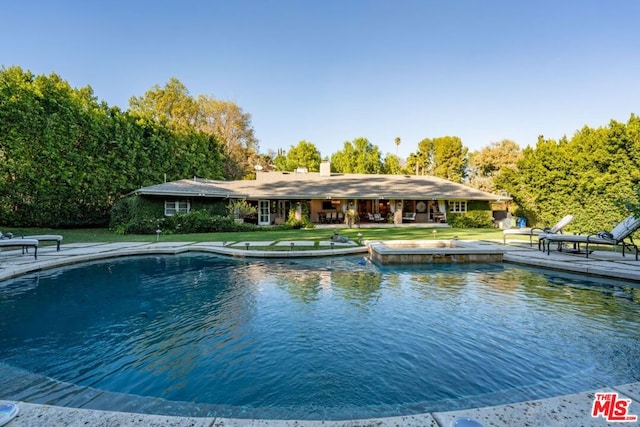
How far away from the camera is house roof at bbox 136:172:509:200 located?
20922mm

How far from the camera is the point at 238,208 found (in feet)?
70.0

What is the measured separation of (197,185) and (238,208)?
367 centimetres

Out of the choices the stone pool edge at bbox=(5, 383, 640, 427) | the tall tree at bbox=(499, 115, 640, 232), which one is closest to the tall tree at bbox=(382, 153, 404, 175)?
the tall tree at bbox=(499, 115, 640, 232)

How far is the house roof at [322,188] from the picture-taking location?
68.6ft

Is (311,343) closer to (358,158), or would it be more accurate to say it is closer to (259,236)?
(259,236)

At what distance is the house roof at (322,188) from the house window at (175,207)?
0.98m

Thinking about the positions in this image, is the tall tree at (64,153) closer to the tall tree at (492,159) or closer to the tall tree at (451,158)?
the tall tree at (451,158)

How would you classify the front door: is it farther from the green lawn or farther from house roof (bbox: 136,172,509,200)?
the green lawn

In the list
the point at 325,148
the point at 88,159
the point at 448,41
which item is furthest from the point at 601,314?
the point at 325,148

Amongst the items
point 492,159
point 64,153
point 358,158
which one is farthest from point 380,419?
point 492,159

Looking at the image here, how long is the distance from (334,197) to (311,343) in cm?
1795

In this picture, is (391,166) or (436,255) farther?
(391,166)

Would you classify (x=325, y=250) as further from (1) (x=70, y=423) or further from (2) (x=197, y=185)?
(2) (x=197, y=185)

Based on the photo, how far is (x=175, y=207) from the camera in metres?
20.6
